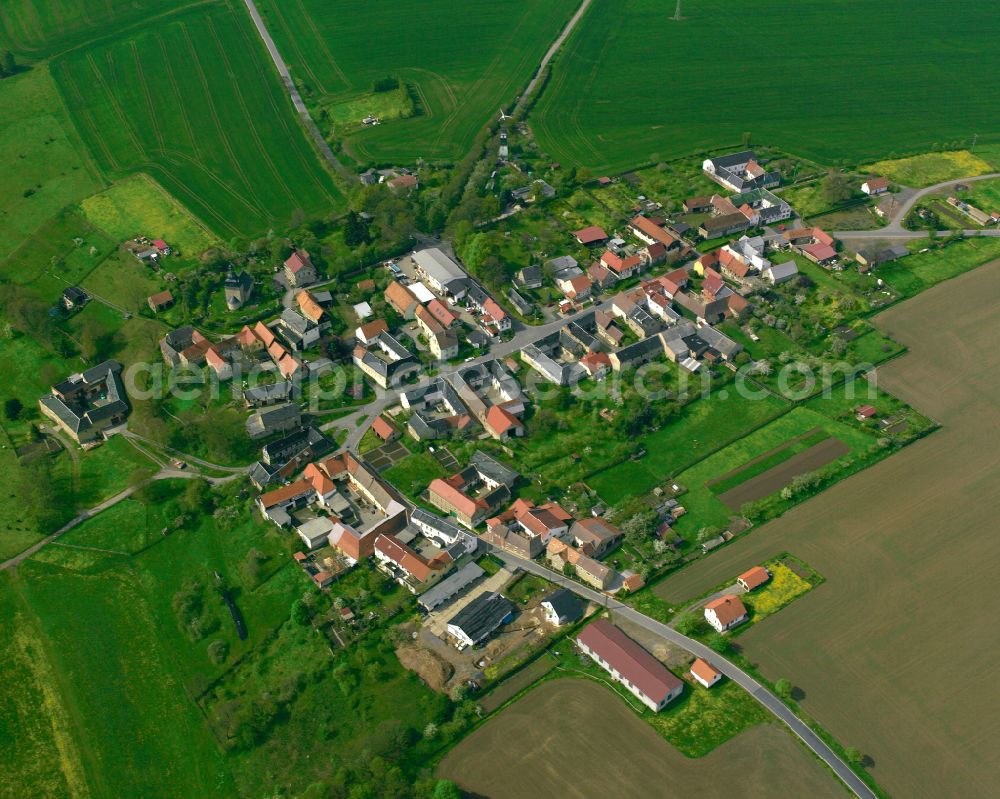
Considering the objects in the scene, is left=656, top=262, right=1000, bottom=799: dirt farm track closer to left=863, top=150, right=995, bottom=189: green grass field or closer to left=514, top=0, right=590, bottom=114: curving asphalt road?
left=863, top=150, right=995, bottom=189: green grass field

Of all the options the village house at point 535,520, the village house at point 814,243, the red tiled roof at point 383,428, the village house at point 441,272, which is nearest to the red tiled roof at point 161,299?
the village house at point 441,272

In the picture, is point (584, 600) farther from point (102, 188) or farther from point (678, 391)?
point (102, 188)

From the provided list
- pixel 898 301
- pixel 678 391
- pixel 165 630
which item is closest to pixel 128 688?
pixel 165 630

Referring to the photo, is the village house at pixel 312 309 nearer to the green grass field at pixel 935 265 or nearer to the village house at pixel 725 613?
the village house at pixel 725 613

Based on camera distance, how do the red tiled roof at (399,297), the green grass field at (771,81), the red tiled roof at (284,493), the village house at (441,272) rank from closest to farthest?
the red tiled roof at (284,493), the red tiled roof at (399,297), the village house at (441,272), the green grass field at (771,81)

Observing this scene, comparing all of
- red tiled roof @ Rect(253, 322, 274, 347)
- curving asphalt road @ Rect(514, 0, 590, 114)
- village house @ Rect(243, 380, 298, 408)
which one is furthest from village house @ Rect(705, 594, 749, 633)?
curving asphalt road @ Rect(514, 0, 590, 114)
